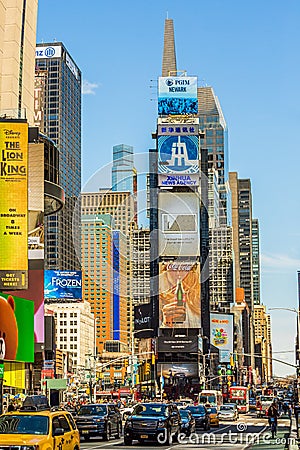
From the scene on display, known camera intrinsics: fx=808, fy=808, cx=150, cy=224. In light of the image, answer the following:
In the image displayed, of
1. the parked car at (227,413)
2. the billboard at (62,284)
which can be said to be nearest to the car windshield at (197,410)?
the parked car at (227,413)

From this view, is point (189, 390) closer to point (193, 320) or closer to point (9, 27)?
point (193, 320)

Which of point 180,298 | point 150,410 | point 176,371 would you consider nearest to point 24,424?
point 150,410

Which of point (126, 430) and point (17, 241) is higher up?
point (17, 241)

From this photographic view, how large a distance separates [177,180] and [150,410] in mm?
151741

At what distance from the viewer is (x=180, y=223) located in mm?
192000

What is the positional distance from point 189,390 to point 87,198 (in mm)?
60531

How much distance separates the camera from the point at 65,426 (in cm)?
2125

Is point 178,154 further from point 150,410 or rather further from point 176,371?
point 150,410

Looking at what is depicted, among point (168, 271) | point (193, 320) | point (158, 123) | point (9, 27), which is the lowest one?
point (193, 320)

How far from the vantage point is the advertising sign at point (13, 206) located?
61.9 metres

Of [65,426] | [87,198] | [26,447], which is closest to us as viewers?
[26,447]

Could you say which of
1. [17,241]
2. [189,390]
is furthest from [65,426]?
[189,390]

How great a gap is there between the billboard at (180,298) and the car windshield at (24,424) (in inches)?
6234

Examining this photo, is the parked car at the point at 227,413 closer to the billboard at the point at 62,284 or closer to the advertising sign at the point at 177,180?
the billboard at the point at 62,284
